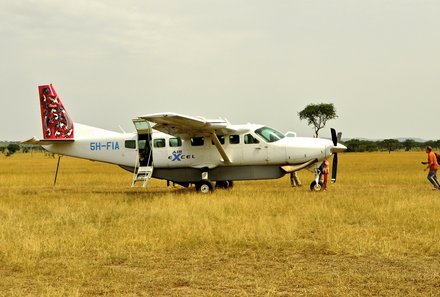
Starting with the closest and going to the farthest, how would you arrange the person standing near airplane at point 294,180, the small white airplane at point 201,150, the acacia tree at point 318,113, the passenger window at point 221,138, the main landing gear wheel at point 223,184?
1. the small white airplane at point 201,150
2. the passenger window at point 221,138
3. the main landing gear wheel at point 223,184
4. the person standing near airplane at point 294,180
5. the acacia tree at point 318,113

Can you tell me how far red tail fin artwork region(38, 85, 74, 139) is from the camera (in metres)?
22.2

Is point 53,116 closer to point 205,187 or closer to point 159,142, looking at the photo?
point 159,142

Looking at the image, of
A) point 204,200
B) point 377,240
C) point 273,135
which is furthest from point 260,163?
point 377,240

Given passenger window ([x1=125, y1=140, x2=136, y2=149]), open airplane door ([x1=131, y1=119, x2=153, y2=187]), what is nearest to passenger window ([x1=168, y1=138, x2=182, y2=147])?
open airplane door ([x1=131, y1=119, x2=153, y2=187])

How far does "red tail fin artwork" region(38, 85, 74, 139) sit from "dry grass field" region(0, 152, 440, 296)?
7.55 meters

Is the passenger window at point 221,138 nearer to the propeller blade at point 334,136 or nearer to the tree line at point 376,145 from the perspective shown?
the propeller blade at point 334,136

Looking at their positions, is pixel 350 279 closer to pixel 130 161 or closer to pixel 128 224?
pixel 128 224

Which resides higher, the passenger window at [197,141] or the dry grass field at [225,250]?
the passenger window at [197,141]

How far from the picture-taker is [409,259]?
831 centimetres

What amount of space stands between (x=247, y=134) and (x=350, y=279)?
13.5 metres

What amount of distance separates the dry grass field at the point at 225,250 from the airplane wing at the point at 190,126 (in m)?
3.82

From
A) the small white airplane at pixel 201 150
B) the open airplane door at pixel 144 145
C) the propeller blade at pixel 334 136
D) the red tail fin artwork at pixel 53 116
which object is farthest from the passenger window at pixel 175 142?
the propeller blade at pixel 334 136

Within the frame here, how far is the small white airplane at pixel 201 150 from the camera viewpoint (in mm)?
20078

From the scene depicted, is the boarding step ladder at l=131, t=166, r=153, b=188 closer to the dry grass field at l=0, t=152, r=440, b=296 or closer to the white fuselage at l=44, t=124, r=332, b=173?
the white fuselage at l=44, t=124, r=332, b=173
